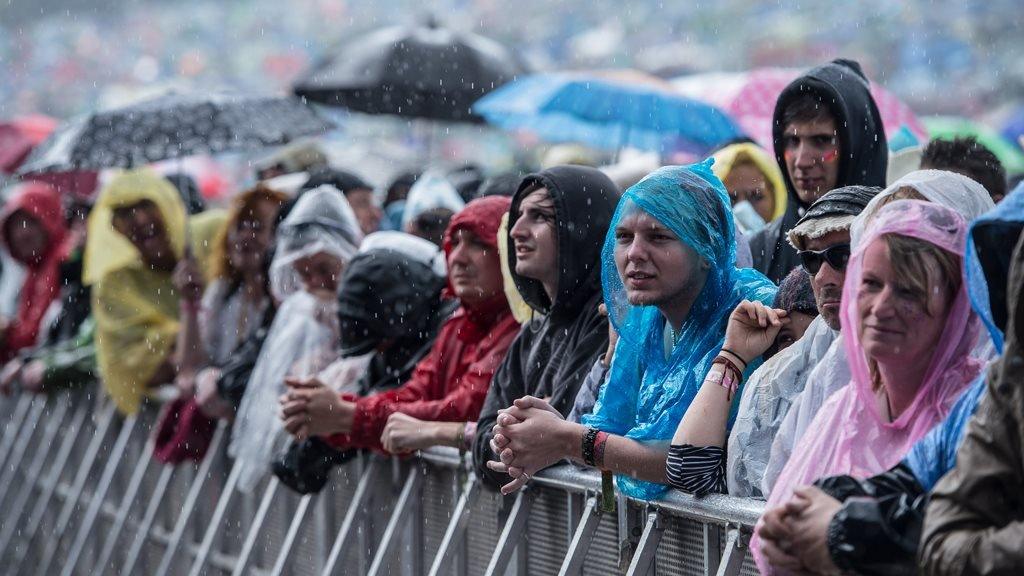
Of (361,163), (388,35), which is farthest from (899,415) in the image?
(361,163)

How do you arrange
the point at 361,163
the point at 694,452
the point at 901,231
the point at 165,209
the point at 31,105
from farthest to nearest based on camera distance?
the point at 31,105 < the point at 361,163 < the point at 165,209 < the point at 694,452 < the point at 901,231

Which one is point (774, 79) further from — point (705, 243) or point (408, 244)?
point (705, 243)

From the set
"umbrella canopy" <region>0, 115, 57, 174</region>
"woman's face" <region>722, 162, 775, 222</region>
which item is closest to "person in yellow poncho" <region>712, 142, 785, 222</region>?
"woman's face" <region>722, 162, 775, 222</region>

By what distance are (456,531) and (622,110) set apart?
4.03 m

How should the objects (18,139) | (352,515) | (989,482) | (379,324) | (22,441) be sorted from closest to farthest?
(989,482) → (352,515) → (379,324) → (22,441) → (18,139)

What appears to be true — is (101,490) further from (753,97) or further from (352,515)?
(753,97)

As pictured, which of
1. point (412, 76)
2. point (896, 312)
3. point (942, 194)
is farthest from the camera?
point (412, 76)

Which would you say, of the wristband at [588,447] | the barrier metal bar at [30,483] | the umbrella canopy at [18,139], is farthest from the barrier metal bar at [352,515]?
the umbrella canopy at [18,139]

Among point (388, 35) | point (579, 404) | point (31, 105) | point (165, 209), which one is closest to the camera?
point (579, 404)

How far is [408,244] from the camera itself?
7.15 metres

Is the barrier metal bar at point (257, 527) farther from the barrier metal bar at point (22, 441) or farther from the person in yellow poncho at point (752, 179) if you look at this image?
the barrier metal bar at point (22, 441)

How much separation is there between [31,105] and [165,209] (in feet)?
116

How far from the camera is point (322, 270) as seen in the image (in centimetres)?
777

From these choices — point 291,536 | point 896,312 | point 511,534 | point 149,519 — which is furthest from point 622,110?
point 896,312
